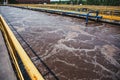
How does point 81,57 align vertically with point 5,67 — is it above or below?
below

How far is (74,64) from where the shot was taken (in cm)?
503

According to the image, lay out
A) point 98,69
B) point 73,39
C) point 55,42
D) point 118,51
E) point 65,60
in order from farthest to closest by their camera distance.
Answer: point 73,39 < point 55,42 < point 118,51 < point 65,60 < point 98,69

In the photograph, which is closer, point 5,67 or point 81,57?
point 5,67

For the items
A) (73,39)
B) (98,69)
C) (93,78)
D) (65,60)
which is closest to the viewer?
(93,78)

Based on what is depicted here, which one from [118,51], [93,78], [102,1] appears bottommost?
[93,78]

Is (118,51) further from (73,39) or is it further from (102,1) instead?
(102,1)

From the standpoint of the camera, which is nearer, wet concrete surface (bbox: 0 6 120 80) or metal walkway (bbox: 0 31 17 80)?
metal walkway (bbox: 0 31 17 80)

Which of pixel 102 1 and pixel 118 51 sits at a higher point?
pixel 102 1

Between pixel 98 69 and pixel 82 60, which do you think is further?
pixel 82 60

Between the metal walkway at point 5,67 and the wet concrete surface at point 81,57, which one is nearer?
the metal walkway at point 5,67

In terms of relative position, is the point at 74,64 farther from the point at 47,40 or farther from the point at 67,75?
the point at 47,40

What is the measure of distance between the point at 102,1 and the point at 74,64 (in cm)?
4915

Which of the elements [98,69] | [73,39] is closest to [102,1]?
[73,39]

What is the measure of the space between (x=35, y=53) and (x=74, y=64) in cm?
182
